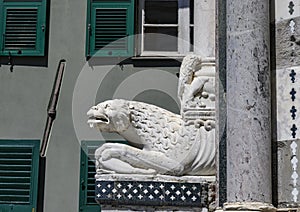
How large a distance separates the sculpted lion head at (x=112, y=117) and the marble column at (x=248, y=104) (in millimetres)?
786

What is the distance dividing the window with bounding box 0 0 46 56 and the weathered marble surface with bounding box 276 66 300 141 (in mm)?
6515

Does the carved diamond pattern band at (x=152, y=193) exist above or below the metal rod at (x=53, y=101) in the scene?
below

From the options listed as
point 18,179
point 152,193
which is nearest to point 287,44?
point 152,193

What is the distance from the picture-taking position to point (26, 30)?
33.8ft

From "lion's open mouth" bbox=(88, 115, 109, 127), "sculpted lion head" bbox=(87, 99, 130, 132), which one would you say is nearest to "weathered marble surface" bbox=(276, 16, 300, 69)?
"sculpted lion head" bbox=(87, 99, 130, 132)

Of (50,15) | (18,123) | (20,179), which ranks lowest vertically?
(20,179)

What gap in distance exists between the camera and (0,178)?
990 cm

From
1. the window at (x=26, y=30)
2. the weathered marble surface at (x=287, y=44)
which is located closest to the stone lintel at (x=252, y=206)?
the weathered marble surface at (x=287, y=44)

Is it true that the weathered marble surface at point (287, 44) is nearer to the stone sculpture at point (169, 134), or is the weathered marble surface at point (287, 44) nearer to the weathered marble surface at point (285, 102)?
the weathered marble surface at point (285, 102)

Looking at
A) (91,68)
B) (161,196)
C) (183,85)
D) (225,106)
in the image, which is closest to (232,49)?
(225,106)

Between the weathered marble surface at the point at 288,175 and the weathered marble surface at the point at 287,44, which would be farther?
the weathered marble surface at the point at 287,44

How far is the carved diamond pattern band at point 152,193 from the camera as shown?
14.5 ft

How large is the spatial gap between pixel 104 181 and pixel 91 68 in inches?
225

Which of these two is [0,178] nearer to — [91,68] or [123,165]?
[91,68]
